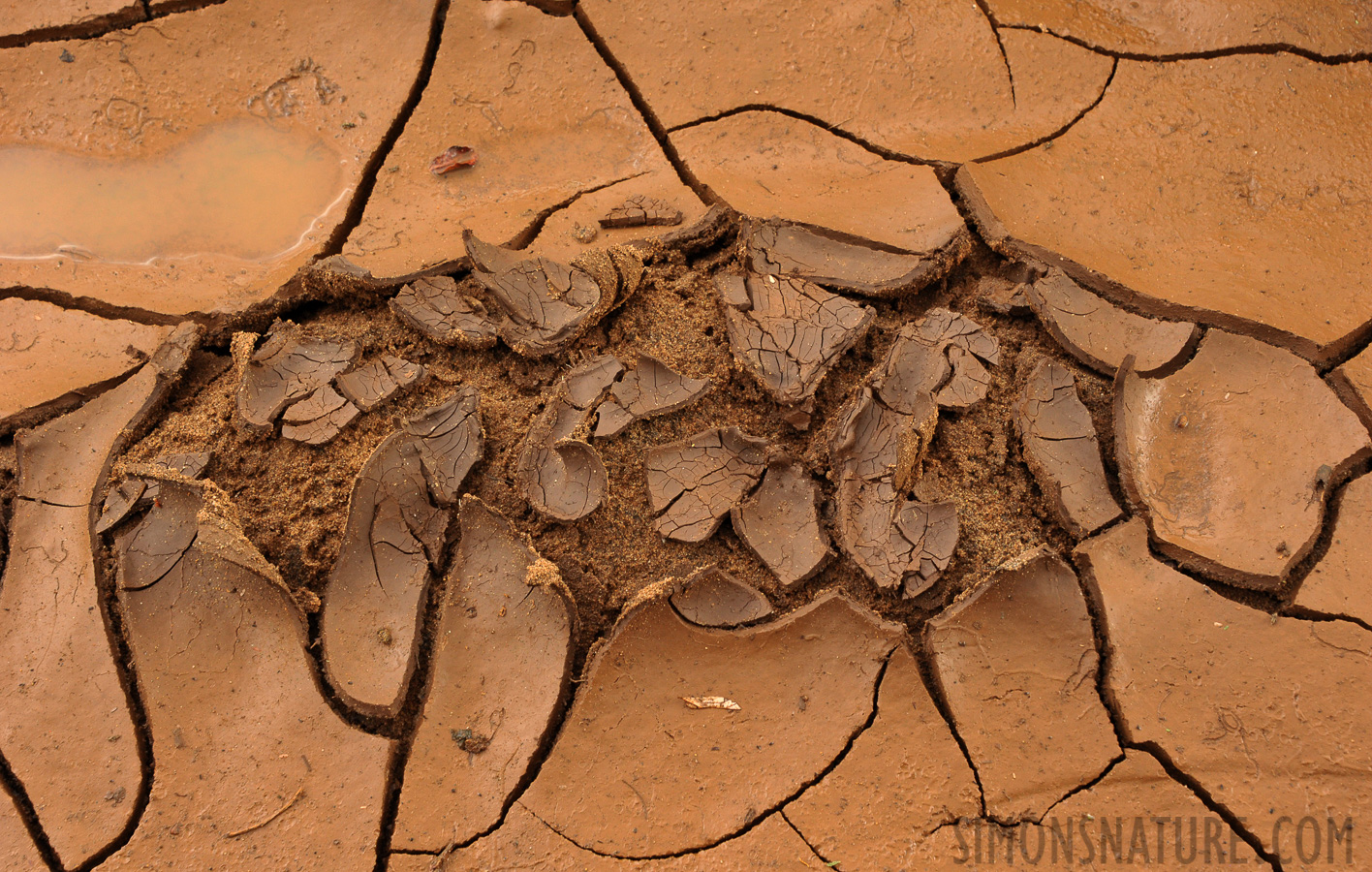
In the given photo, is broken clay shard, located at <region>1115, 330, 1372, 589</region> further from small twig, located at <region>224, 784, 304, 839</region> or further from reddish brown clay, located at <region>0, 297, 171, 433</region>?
reddish brown clay, located at <region>0, 297, 171, 433</region>

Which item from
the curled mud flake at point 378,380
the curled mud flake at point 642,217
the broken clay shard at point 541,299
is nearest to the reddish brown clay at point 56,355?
the curled mud flake at point 378,380

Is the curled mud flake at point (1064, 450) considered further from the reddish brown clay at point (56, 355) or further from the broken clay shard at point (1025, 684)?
the reddish brown clay at point (56, 355)

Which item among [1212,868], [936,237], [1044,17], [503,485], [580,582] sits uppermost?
[1044,17]

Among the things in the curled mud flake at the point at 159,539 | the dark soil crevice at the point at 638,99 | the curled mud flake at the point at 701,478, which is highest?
the dark soil crevice at the point at 638,99

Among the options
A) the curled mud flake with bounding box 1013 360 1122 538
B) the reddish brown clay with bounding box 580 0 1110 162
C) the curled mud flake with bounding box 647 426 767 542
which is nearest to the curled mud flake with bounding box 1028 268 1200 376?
the curled mud flake with bounding box 1013 360 1122 538

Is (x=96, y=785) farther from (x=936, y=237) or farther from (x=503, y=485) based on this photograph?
(x=936, y=237)

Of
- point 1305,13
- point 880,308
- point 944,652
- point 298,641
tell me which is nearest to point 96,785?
point 298,641
